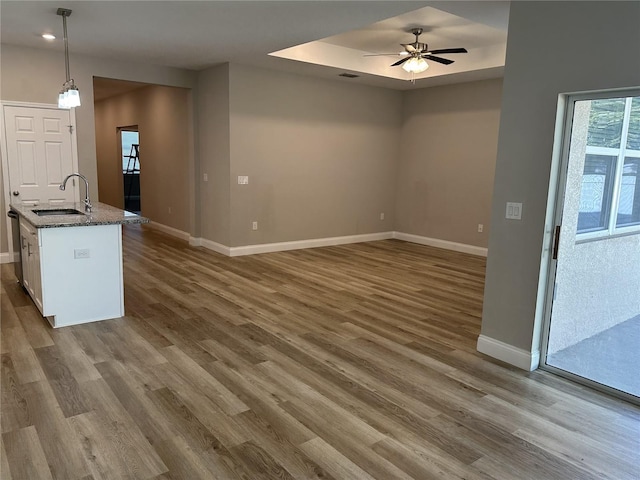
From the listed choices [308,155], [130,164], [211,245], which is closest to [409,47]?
[308,155]

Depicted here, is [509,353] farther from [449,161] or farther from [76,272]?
[449,161]

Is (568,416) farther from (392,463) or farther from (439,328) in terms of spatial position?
(439,328)

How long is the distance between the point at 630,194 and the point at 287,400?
2.42 m

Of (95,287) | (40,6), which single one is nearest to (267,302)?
(95,287)

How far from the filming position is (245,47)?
5.38m

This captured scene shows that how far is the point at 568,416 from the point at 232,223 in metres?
4.99

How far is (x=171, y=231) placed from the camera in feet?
27.3

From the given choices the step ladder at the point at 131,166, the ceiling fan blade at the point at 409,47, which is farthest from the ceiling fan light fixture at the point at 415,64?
the step ladder at the point at 131,166

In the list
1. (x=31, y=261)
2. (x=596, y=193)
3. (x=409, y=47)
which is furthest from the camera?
(x=409, y=47)

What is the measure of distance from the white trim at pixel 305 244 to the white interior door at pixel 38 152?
239 cm

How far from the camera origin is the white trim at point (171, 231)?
7.89 meters

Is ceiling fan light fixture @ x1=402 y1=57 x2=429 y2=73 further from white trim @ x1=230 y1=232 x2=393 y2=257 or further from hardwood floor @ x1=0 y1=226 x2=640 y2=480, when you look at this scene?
white trim @ x1=230 y1=232 x2=393 y2=257

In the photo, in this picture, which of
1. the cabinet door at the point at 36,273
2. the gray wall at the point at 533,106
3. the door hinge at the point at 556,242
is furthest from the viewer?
the cabinet door at the point at 36,273

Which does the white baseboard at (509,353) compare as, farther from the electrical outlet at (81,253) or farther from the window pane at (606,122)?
the electrical outlet at (81,253)
